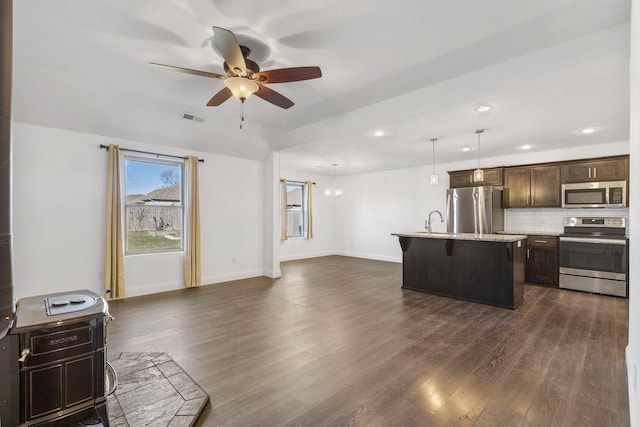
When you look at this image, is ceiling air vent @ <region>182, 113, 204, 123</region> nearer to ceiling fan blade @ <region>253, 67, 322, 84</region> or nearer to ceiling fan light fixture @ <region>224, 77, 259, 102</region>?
ceiling fan light fixture @ <region>224, 77, 259, 102</region>

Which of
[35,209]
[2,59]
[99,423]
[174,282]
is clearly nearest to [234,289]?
[174,282]

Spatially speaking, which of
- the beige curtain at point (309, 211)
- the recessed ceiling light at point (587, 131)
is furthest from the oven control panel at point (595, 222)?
the beige curtain at point (309, 211)

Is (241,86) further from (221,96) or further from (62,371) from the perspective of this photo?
(62,371)

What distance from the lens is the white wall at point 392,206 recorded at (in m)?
6.25

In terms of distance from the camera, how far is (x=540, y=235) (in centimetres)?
547

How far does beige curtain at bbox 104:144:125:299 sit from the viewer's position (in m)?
4.44

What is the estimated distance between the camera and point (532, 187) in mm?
5855

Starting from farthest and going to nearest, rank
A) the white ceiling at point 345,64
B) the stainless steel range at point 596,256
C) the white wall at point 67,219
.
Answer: the stainless steel range at point 596,256, the white wall at point 67,219, the white ceiling at point 345,64

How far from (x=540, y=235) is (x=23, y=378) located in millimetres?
6880

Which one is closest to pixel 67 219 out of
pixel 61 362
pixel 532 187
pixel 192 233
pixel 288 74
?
pixel 192 233

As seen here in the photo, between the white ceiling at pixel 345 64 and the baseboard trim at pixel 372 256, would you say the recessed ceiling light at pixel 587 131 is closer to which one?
the white ceiling at pixel 345 64

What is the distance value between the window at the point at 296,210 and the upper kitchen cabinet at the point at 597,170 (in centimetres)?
623

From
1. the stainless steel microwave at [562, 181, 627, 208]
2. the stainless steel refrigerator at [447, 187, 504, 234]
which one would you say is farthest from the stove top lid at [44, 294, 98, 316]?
the stainless steel microwave at [562, 181, 627, 208]

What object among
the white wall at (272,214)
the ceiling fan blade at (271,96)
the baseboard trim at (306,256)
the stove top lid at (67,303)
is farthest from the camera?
the baseboard trim at (306,256)
